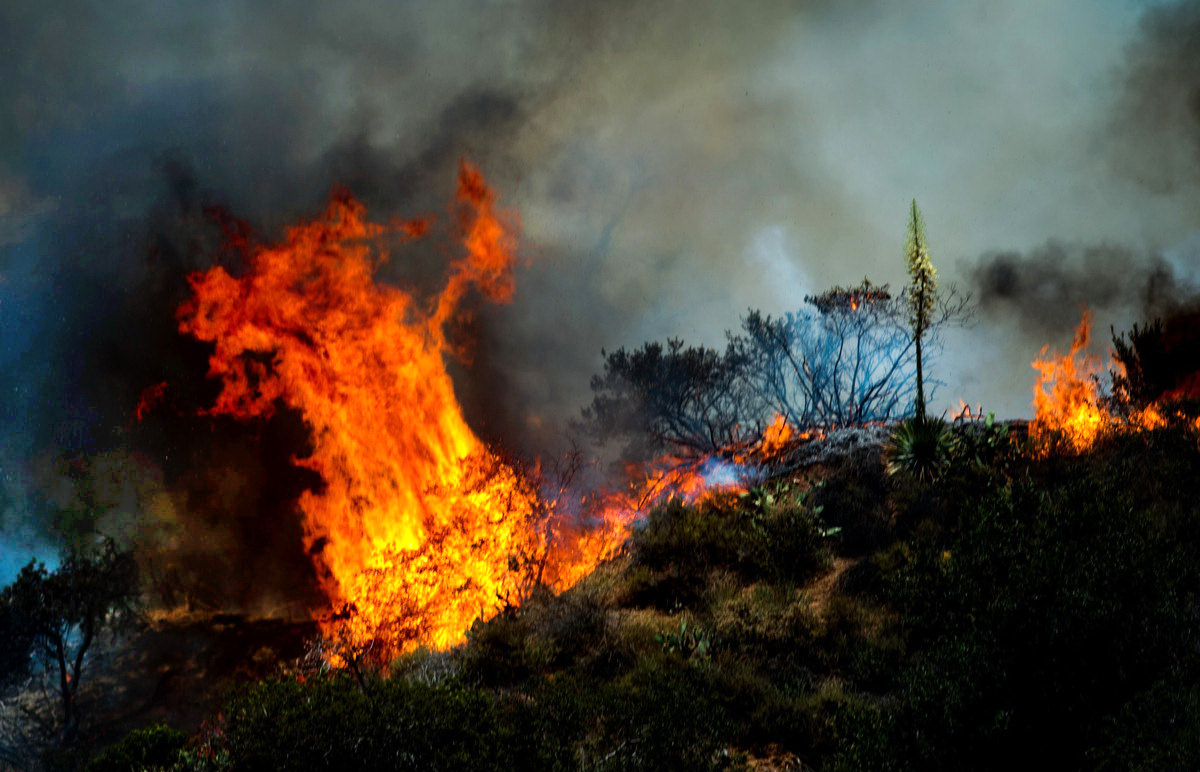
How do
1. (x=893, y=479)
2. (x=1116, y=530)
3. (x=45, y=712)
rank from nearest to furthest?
(x=1116, y=530) → (x=893, y=479) → (x=45, y=712)

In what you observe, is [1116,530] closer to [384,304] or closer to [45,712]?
Result: [384,304]

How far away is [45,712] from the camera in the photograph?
73.5ft

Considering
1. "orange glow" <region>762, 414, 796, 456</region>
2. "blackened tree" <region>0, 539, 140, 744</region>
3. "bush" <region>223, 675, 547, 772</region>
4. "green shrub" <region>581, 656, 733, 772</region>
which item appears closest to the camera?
"bush" <region>223, 675, 547, 772</region>

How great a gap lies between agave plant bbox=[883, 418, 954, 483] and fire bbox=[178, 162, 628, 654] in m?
7.41

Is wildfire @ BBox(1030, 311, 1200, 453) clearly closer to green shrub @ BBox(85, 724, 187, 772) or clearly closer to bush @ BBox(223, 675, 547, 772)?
bush @ BBox(223, 675, 547, 772)

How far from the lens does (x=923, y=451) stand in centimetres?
1474

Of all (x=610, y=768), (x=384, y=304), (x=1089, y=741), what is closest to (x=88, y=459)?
(x=384, y=304)

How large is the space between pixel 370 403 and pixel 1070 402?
2016 cm

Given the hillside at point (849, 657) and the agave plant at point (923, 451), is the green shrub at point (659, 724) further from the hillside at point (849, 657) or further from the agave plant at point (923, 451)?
the agave plant at point (923, 451)

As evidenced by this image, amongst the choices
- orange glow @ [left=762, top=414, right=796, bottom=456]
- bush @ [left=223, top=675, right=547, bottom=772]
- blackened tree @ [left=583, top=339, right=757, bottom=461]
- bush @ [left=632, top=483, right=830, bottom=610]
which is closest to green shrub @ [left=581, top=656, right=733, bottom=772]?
bush @ [left=223, top=675, right=547, bottom=772]

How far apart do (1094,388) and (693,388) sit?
10.5 meters

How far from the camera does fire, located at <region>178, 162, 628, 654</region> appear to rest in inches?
758

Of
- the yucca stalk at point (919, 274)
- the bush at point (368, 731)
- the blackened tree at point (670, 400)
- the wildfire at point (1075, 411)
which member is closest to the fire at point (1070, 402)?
the wildfire at point (1075, 411)

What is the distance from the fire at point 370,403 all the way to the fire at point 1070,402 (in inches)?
408
